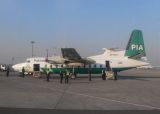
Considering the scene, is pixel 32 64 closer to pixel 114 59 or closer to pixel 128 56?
pixel 114 59

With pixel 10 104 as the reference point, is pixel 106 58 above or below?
above

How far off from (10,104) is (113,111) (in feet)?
18.4

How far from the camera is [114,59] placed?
48500 mm

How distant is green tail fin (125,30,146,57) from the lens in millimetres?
49062

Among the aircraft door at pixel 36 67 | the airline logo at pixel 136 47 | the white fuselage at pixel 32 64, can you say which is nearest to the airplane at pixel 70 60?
the white fuselage at pixel 32 64

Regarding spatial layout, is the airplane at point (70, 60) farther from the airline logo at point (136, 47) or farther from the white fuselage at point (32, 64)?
the airline logo at point (136, 47)

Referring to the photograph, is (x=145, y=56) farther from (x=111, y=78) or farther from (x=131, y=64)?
(x=111, y=78)

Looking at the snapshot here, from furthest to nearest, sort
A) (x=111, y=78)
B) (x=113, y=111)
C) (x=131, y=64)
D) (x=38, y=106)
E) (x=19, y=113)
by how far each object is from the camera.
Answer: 1. (x=131, y=64)
2. (x=111, y=78)
3. (x=38, y=106)
4. (x=113, y=111)
5. (x=19, y=113)

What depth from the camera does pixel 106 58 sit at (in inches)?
1928

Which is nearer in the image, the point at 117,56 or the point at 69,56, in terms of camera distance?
the point at 69,56

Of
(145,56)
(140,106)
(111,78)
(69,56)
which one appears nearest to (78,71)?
(69,56)

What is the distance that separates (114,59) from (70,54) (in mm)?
7326

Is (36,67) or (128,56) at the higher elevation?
(128,56)

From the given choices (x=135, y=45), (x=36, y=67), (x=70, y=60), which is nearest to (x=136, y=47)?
(x=135, y=45)
